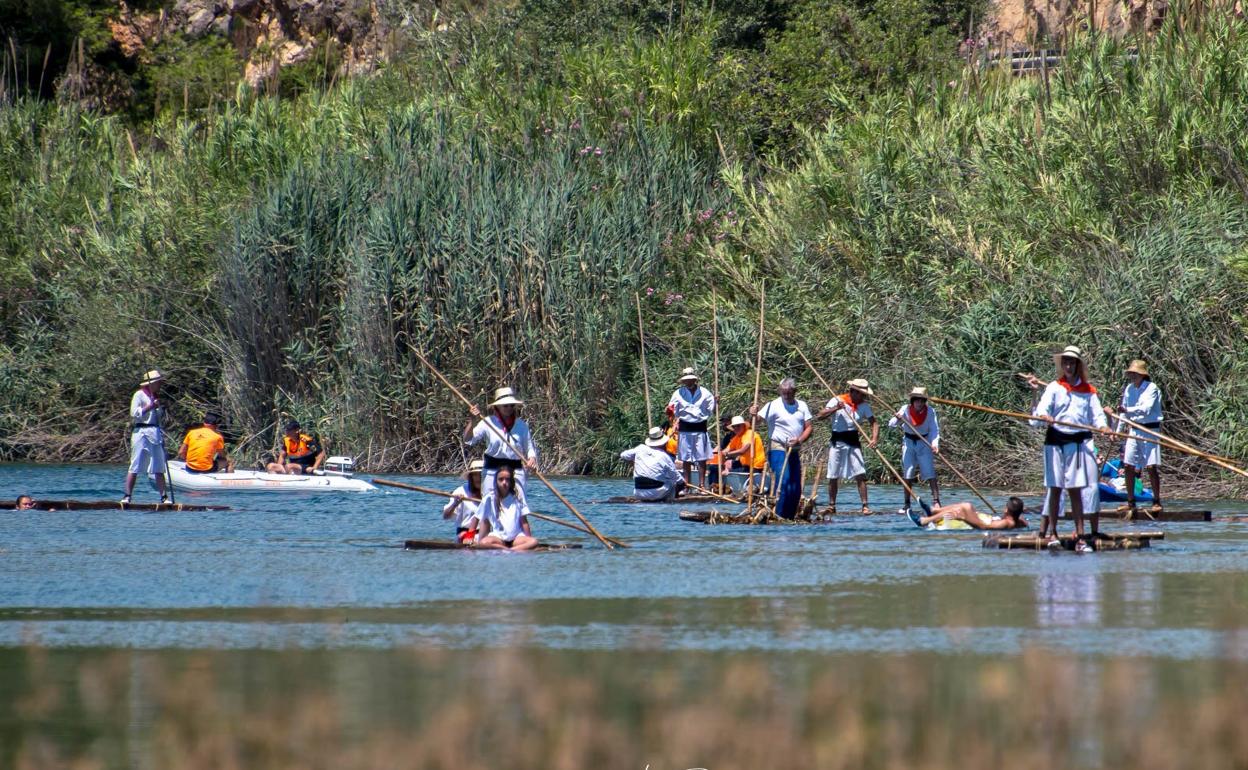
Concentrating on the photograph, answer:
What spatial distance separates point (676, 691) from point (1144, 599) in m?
5.00

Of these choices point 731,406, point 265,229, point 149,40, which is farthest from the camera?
point 149,40

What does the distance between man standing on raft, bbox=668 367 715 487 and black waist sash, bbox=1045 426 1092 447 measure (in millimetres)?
9817

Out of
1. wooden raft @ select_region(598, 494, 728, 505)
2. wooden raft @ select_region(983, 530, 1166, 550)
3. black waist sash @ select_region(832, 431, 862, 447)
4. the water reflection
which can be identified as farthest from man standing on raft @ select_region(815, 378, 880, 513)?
the water reflection

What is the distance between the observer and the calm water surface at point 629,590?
1165 centimetres

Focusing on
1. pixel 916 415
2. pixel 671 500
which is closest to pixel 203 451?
pixel 671 500

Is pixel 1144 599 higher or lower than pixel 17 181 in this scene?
lower

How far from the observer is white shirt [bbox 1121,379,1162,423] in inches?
829

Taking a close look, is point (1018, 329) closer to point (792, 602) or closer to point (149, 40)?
point (792, 602)

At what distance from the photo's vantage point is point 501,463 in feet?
60.6

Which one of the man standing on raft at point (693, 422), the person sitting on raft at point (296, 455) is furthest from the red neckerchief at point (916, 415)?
the person sitting on raft at point (296, 455)

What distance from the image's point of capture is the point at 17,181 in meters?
40.0

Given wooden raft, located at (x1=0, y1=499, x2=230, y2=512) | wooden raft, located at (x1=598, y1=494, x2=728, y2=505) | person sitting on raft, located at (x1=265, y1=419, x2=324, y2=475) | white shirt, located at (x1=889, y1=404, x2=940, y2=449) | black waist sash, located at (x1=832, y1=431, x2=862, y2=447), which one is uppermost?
white shirt, located at (x1=889, y1=404, x2=940, y2=449)

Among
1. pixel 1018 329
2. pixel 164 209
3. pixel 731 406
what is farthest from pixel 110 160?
pixel 1018 329

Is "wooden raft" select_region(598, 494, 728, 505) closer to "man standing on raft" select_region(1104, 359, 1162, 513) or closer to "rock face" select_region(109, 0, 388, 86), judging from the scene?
"man standing on raft" select_region(1104, 359, 1162, 513)
